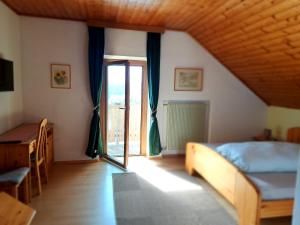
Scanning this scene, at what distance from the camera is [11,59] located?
3307 mm

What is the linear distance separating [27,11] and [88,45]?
3.23 ft

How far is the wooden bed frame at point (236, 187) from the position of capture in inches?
82.3

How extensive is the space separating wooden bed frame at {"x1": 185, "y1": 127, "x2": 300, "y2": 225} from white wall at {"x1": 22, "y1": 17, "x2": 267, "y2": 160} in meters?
1.24

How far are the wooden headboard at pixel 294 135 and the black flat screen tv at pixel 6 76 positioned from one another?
14.4 feet

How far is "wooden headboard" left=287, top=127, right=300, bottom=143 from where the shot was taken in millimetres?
3758

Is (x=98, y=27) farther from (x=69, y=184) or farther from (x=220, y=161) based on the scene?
(x=220, y=161)

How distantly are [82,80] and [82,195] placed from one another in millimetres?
1919

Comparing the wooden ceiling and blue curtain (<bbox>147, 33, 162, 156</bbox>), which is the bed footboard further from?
the wooden ceiling

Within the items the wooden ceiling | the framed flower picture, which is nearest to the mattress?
the wooden ceiling

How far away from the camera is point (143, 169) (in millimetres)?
3795

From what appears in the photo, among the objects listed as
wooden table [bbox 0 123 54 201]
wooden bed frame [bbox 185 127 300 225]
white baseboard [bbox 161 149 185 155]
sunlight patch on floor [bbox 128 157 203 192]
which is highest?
wooden table [bbox 0 123 54 201]

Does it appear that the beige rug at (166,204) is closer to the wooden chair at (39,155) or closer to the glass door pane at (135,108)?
the wooden chair at (39,155)

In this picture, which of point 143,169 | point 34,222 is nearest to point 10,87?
point 34,222

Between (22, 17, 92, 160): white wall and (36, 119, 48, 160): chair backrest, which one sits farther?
(22, 17, 92, 160): white wall
